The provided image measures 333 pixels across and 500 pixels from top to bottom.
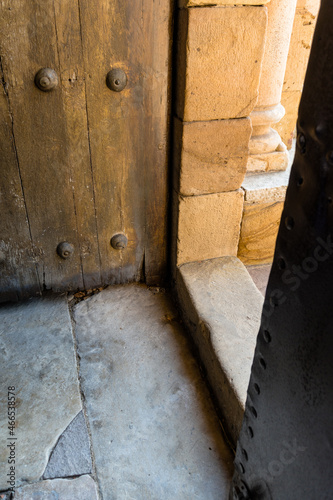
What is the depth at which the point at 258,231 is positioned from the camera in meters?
2.35

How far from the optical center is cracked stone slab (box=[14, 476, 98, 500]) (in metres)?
1.36

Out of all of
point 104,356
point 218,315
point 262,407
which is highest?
point 262,407

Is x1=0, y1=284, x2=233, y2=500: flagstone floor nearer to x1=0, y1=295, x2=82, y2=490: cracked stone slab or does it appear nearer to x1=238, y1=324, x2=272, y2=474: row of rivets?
x1=0, y1=295, x2=82, y2=490: cracked stone slab

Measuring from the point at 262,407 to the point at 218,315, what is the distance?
0.88 m

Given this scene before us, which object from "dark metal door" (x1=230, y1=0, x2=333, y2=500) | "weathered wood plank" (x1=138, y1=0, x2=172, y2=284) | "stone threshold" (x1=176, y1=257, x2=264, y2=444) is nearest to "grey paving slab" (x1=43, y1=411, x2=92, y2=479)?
"stone threshold" (x1=176, y1=257, x2=264, y2=444)

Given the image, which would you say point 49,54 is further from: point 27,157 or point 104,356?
point 104,356

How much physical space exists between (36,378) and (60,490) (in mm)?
513

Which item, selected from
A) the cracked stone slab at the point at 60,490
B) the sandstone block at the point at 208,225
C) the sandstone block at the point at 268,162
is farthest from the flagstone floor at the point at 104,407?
the sandstone block at the point at 268,162

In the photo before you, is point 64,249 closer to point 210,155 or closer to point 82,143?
point 82,143

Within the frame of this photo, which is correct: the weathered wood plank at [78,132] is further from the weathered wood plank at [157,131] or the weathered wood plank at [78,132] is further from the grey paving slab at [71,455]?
the grey paving slab at [71,455]

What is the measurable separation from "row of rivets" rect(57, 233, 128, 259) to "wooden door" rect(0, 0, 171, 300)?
1 cm

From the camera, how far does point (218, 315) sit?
1.84 metres

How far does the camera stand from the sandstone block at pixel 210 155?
1.84 m

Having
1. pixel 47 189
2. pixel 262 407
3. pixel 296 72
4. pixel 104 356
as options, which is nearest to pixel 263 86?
pixel 296 72
